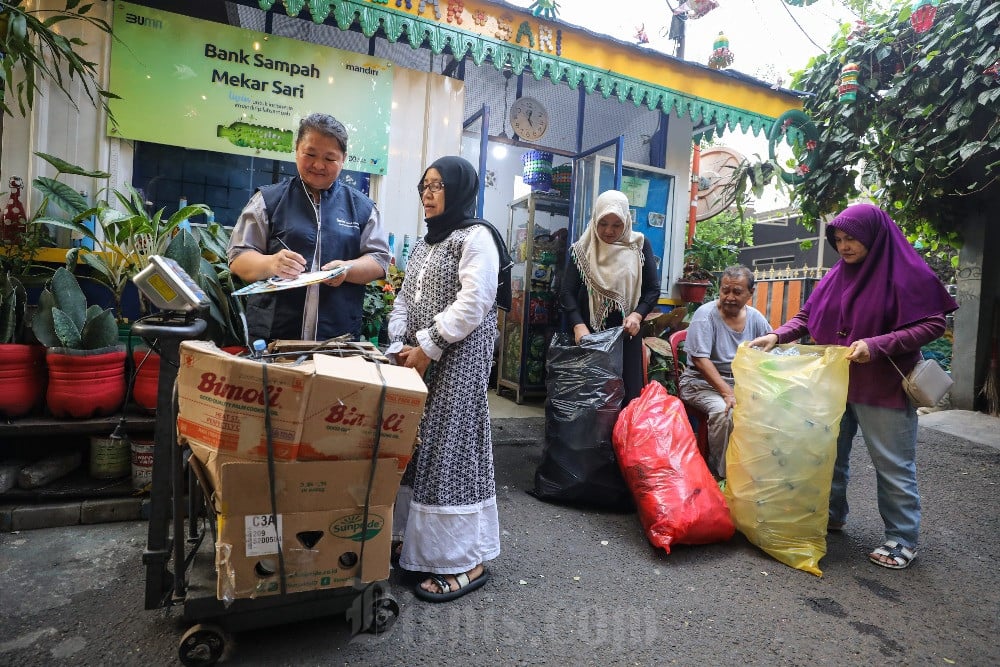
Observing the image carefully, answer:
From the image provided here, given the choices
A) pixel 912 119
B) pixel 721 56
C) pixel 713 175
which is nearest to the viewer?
pixel 912 119

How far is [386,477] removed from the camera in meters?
1.60

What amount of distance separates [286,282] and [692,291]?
446 cm

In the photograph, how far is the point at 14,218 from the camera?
2.94 meters

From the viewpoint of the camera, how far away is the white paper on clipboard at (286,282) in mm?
1754

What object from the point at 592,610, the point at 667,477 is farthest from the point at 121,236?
the point at 667,477

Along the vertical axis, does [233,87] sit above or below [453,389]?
above

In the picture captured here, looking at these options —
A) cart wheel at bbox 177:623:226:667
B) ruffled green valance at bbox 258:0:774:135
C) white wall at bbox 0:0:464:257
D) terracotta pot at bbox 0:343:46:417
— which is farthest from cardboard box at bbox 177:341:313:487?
ruffled green valance at bbox 258:0:774:135

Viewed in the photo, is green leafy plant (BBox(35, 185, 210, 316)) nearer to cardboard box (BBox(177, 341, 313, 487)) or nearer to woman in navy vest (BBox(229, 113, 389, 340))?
woman in navy vest (BBox(229, 113, 389, 340))

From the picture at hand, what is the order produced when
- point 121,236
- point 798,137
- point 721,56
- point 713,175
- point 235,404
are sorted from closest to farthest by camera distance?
point 235,404, point 121,236, point 721,56, point 798,137, point 713,175

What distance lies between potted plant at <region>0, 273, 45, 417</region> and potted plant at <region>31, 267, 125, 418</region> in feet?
0.24

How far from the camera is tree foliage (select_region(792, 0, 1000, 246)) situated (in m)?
4.18

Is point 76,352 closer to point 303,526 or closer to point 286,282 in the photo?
point 286,282

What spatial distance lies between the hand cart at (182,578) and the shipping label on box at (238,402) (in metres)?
0.22

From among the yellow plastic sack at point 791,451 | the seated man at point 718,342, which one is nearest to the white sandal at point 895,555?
the yellow plastic sack at point 791,451
